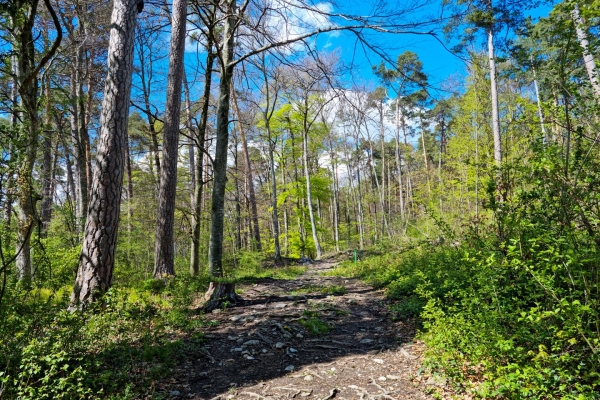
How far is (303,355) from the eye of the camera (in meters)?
3.98

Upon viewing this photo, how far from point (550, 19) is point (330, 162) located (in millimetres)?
21673

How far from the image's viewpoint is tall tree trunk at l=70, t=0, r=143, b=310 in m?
4.33

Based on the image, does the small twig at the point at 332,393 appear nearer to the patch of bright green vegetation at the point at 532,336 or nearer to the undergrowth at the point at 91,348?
the patch of bright green vegetation at the point at 532,336

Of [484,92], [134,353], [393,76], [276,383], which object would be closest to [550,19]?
[393,76]

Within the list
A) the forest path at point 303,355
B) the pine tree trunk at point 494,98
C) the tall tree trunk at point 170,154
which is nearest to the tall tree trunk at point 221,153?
the tall tree trunk at point 170,154

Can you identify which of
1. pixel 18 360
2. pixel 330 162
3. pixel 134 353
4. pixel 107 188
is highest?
pixel 330 162

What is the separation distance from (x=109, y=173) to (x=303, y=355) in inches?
143

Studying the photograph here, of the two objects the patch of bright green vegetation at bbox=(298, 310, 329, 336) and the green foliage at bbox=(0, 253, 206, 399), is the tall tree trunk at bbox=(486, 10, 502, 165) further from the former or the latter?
the green foliage at bbox=(0, 253, 206, 399)

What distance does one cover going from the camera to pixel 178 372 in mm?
3436

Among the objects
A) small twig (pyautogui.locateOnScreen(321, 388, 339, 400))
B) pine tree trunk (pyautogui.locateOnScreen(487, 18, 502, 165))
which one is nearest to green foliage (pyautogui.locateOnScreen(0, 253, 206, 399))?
small twig (pyautogui.locateOnScreen(321, 388, 339, 400))

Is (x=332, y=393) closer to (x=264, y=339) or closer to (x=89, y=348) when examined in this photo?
(x=264, y=339)

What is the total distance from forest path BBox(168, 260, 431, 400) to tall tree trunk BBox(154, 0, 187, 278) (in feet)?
7.00

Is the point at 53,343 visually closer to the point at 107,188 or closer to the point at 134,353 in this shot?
the point at 134,353

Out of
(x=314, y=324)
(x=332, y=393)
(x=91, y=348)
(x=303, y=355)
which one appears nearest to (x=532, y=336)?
(x=332, y=393)
